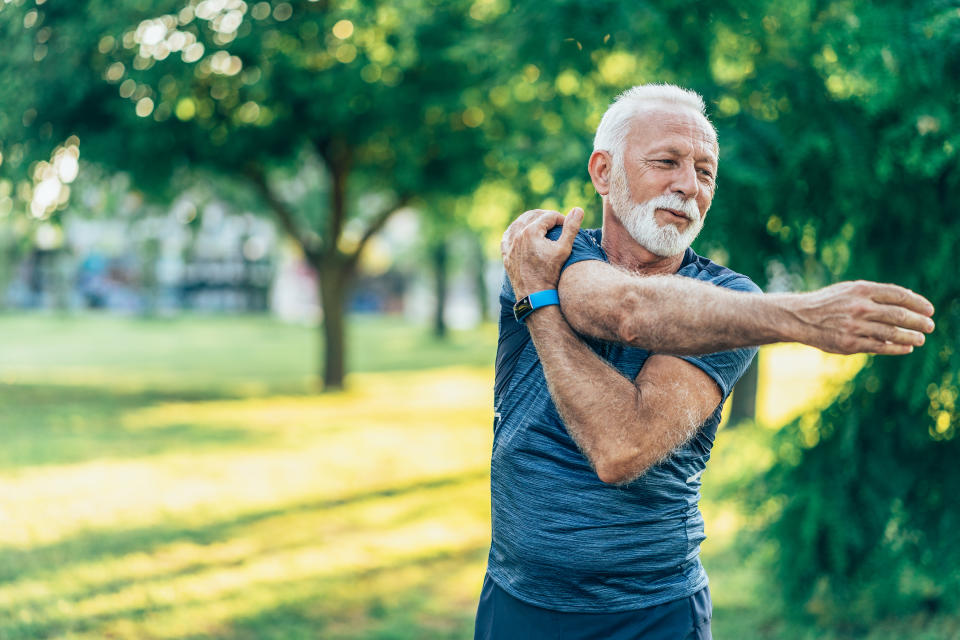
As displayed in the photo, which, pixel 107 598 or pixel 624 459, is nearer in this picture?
pixel 624 459

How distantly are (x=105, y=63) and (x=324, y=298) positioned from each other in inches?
242

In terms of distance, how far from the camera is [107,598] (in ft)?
19.2

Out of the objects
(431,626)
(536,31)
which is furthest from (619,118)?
(431,626)

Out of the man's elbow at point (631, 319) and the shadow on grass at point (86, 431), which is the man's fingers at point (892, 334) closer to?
the man's elbow at point (631, 319)

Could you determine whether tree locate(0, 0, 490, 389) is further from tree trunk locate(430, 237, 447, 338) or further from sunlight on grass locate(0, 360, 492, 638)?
tree trunk locate(430, 237, 447, 338)

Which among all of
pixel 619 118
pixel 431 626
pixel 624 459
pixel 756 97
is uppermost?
pixel 756 97

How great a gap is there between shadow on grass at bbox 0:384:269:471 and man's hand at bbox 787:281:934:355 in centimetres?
1020

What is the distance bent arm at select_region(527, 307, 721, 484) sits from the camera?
199 cm

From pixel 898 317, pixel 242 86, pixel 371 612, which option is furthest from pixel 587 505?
pixel 242 86

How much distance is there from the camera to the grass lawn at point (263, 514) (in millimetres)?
5680

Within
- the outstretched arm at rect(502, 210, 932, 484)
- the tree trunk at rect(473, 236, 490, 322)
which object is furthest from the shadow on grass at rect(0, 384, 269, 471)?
the tree trunk at rect(473, 236, 490, 322)

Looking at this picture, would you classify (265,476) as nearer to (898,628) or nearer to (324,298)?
(898,628)

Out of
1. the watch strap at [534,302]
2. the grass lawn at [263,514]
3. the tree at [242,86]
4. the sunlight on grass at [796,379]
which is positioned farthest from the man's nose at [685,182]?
the tree at [242,86]

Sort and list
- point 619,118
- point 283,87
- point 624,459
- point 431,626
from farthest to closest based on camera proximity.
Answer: point 283,87 < point 431,626 < point 619,118 < point 624,459
